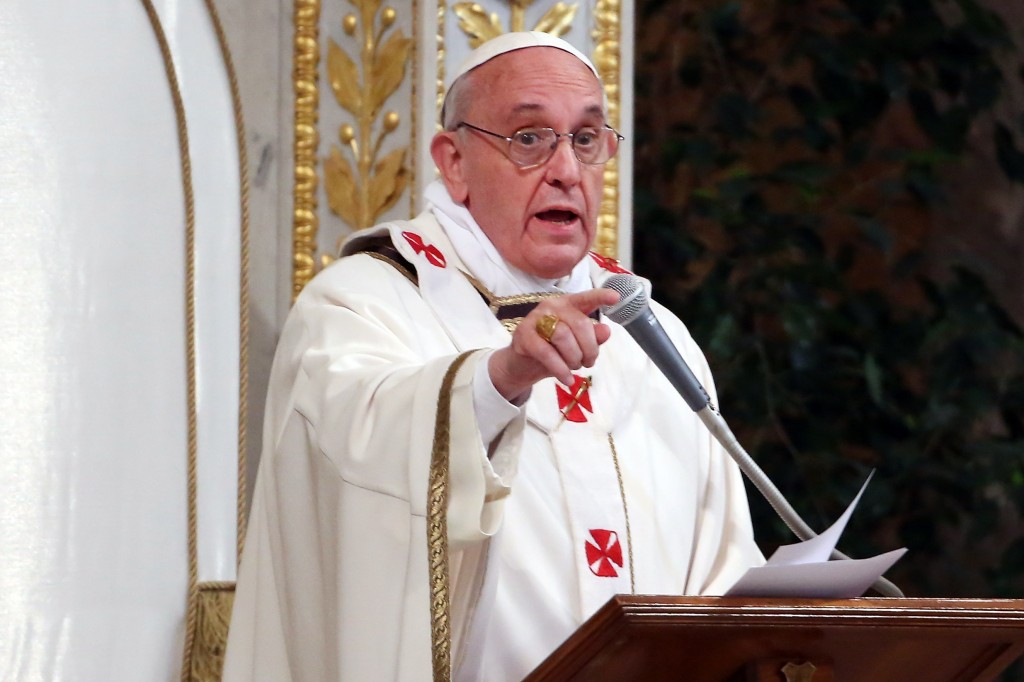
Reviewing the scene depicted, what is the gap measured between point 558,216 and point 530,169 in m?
0.10

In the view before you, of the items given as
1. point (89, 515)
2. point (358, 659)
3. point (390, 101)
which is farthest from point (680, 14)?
point (358, 659)

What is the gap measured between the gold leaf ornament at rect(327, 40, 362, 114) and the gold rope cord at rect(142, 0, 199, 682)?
1.48ft

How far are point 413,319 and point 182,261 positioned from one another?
0.63 metres

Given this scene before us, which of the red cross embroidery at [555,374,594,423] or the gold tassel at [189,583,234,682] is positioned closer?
the red cross embroidery at [555,374,594,423]

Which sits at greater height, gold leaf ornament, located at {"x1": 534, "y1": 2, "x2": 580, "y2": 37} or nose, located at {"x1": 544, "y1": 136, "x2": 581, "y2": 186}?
gold leaf ornament, located at {"x1": 534, "y1": 2, "x2": 580, "y2": 37}

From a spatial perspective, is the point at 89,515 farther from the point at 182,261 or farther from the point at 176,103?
the point at 176,103

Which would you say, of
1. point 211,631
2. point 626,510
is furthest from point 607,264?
point 211,631

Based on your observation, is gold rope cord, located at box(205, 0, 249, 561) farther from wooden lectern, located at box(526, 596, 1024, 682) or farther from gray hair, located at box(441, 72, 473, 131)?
wooden lectern, located at box(526, 596, 1024, 682)


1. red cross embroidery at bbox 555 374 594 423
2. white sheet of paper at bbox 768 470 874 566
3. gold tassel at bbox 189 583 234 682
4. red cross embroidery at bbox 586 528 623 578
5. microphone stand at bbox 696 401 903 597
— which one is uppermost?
red cross embroidery at bbox 555 374 594 423

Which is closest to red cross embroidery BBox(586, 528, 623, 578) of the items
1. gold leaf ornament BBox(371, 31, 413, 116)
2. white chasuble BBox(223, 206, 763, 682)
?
white chasuble BBox(223, 206, 763, 682)

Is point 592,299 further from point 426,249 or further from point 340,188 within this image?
point 340,188

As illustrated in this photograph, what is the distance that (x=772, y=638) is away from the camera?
1950 millimetres

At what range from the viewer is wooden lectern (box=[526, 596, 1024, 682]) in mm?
1846

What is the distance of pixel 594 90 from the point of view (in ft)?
9.87
